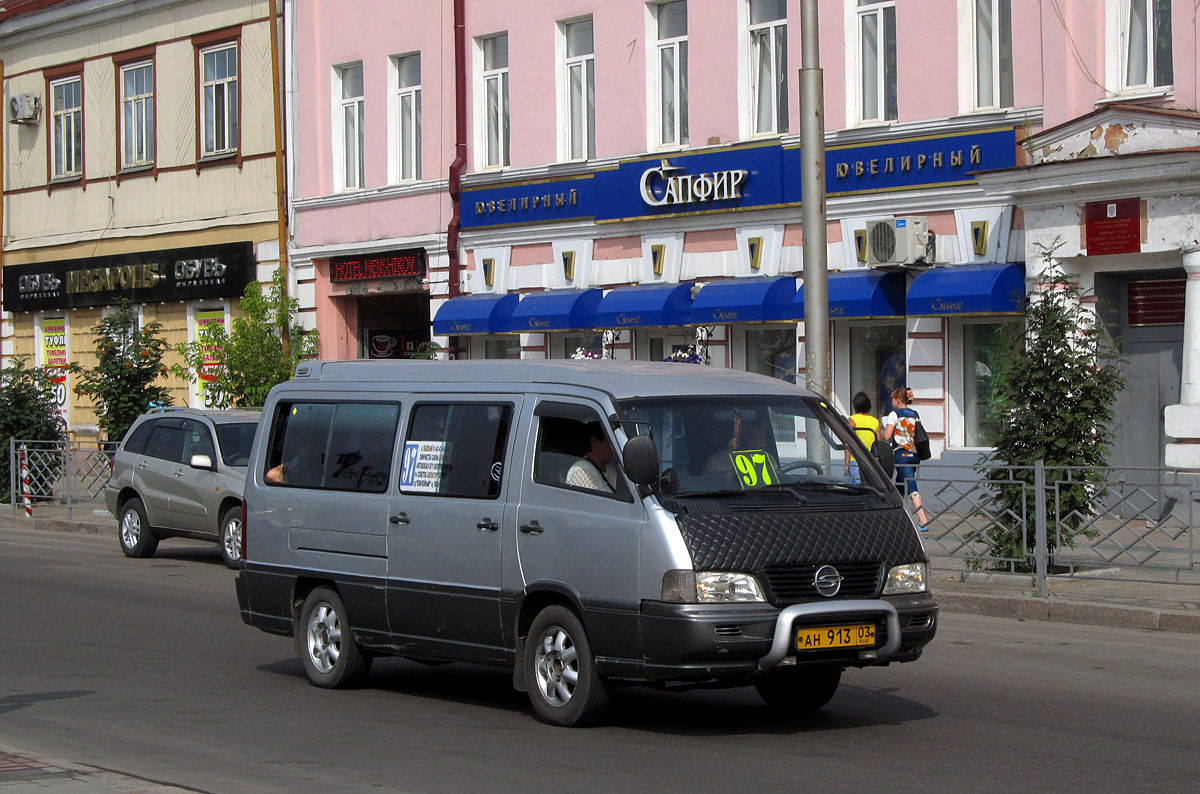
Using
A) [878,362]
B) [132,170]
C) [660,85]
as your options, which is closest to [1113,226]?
[878,362]

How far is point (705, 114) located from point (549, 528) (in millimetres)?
15646

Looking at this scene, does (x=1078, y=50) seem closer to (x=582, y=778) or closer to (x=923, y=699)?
(x=923, y=699)

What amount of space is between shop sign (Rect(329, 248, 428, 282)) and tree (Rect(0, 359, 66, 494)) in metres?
5.58

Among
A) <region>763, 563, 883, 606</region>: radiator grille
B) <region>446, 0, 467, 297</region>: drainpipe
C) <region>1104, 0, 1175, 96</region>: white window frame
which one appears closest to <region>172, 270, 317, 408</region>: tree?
<region>446, 0, 467, 297</region>: drainpipe

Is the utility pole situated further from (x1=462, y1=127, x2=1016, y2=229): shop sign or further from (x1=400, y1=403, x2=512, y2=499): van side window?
(x1=400, y1=403, x2=512, y2=499): van side window

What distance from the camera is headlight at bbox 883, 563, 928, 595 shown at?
8516 mm

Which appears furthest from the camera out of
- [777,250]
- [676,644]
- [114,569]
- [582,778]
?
[777,250]

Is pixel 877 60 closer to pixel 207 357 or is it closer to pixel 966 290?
pixel 966 290

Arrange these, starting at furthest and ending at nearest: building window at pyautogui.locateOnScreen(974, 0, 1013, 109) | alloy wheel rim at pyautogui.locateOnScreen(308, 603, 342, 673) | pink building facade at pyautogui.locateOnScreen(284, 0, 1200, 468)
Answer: building window at pyautogui.locateOnScreen(974, 0, 1013, 109) → pink building facade at pyautogui.locateOnScreen(284, 0, 1200, 468) → alloy wheel rim at pyautogui.locateOnScreen(308, 603, 342, 673)

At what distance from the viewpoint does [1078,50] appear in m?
19.5

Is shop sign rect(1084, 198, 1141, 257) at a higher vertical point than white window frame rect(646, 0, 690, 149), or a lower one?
lower

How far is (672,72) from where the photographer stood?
24.2 meters

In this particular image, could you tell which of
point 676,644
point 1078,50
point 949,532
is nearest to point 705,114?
point 1078,50

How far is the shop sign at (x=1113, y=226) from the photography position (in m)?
18.5
